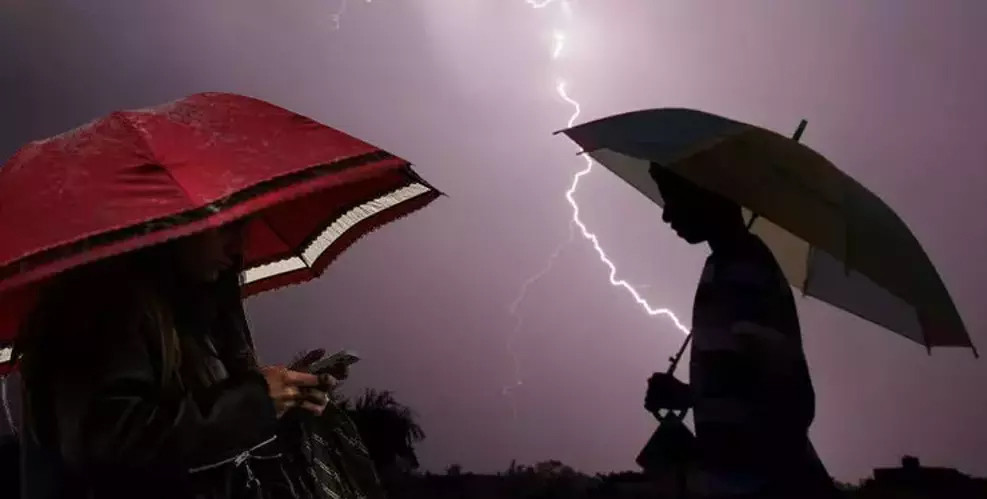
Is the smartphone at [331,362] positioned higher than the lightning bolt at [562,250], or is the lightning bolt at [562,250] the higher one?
the lightning bolt at [562,250]

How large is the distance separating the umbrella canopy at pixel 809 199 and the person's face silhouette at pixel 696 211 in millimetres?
102

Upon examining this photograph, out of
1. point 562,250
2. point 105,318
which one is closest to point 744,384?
point 562,250

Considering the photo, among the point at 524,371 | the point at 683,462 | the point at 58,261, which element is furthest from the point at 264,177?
the point at 524,371

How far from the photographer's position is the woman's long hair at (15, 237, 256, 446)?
880 millimetres

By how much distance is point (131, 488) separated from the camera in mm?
907

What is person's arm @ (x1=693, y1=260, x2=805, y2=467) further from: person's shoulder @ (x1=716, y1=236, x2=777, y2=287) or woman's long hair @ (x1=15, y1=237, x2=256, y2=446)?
woman's long hair @ (x1=15, y1=237, x2=256, y2=446)

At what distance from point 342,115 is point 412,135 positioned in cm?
18

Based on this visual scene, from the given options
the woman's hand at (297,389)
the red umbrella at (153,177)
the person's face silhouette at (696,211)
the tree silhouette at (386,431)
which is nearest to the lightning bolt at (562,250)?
the tree silhouette at (386,431)

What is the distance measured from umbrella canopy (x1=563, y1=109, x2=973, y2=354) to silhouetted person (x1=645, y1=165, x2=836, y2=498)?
0.36 feet

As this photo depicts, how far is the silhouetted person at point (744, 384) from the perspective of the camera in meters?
1.33

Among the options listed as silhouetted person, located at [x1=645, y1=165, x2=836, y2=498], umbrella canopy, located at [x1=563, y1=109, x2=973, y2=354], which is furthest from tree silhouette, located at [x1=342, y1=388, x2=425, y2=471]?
umbrella canopy, located at [x1=563, y1=109, x2=973, y2=354]

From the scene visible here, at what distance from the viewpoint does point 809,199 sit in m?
1.30

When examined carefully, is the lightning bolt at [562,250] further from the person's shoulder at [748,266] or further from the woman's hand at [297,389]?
the woman's hand at [297,389]

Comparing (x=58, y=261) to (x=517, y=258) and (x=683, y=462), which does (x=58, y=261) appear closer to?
(x=683, y=462)
